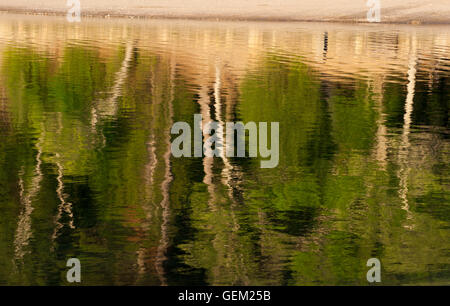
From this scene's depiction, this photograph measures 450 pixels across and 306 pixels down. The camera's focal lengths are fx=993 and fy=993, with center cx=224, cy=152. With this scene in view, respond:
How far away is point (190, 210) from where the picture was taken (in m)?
13.6

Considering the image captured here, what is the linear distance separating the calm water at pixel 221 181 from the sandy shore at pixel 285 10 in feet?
107

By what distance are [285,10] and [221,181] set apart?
174 feet

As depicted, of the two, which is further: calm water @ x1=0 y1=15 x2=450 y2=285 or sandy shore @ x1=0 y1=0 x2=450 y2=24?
sandy shore @ x1=0 y1=0 x2=450 y2=24

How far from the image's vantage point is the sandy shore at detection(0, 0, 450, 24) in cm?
6712

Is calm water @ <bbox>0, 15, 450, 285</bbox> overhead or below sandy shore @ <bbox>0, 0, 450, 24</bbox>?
below

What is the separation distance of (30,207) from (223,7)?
183ft

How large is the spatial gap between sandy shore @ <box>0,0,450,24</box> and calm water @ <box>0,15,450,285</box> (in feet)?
107

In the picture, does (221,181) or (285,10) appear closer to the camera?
(221,181)

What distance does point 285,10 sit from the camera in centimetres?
6744

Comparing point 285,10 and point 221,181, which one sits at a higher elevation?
point 285,10

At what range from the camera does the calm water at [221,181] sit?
36.1 ft

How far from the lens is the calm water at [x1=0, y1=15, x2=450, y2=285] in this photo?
11016mm
